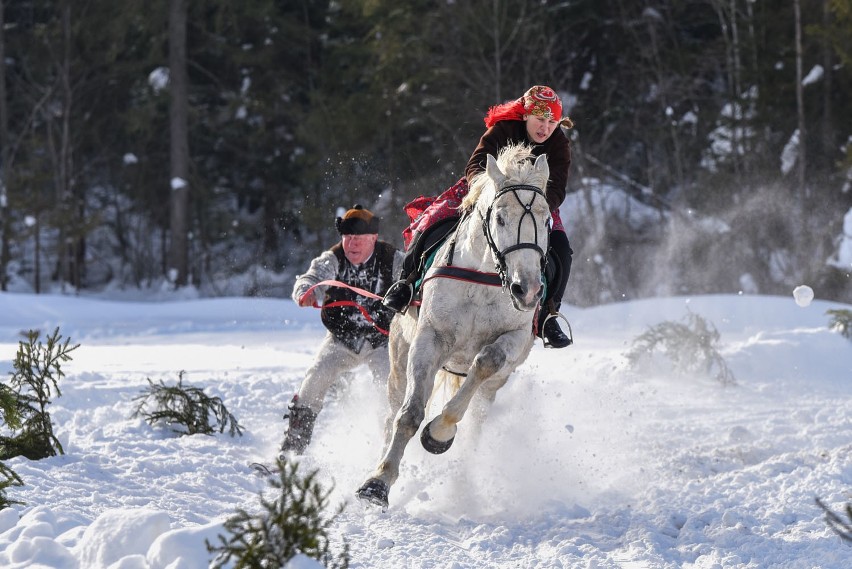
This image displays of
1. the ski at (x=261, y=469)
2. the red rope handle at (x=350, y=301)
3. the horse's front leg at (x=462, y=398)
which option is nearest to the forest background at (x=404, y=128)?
the red rope handle at (x=350, y=301)

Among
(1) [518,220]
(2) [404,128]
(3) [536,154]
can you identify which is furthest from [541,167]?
(2) [404,128]

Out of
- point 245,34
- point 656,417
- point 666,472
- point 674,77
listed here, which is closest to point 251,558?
point 666,472

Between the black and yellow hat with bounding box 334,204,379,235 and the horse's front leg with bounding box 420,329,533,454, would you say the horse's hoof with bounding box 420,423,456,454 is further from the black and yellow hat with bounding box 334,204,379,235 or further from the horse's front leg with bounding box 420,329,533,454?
the black and yellow hat with bounding box 334,204,379,235

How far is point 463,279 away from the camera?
17.8ft

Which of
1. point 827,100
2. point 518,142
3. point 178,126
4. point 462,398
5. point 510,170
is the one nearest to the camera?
point 510,170

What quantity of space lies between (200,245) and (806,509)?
2463 centimetres

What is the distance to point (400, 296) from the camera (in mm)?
5957

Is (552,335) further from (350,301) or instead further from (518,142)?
(350,301)

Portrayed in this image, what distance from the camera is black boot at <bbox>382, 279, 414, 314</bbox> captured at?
594cm

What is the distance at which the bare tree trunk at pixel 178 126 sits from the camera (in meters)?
24.6

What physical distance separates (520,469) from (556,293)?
1151mm

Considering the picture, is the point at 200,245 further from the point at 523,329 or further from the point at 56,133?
the point at 523,329

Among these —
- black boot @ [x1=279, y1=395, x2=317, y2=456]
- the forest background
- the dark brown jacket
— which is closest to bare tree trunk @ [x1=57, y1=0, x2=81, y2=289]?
the forest background

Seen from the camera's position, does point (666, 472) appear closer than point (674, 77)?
Yes
